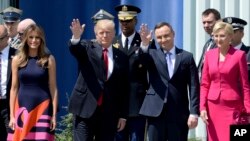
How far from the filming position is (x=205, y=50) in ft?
31.1

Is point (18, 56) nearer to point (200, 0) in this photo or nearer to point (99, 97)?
point (99, 97)

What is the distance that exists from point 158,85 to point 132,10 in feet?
3.62

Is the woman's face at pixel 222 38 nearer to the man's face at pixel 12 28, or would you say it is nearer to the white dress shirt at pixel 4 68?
the white dress shirt at pixel 4 68

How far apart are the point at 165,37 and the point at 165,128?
3.00 ft

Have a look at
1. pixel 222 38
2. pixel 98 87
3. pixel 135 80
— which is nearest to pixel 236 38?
pixel 222 38

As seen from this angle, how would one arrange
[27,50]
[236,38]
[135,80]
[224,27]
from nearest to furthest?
1. [224,27]
2. [27,50]
3. [236,38]
4. [135,80]

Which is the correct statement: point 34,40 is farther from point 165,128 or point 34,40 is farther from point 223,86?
point 223,86

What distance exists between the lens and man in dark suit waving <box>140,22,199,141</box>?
880 centimetres

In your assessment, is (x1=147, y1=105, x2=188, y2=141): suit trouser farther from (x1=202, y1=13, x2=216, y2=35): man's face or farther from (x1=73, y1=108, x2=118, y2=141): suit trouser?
(x1=202, y1=13, x2=216, y2=35): man's face

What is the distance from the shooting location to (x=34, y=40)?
28.7 ft

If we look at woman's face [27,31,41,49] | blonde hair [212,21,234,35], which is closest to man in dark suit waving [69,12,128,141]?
woman's face [27,31,41,49]

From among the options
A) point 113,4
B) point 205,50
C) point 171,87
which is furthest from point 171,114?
point 113,4

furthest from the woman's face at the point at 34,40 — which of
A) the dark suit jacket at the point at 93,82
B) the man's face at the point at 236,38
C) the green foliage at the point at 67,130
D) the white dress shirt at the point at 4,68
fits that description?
the green foliage at the point at 67,130

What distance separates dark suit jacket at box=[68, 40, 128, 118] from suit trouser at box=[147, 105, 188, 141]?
0.42m
